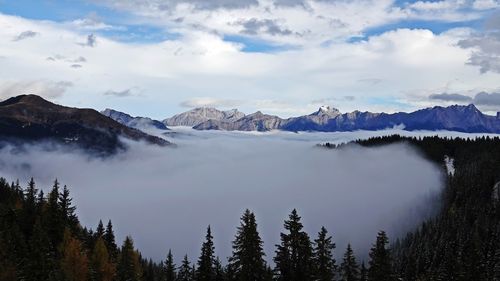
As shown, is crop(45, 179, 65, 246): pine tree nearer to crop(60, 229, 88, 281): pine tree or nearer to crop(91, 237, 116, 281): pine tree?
crop(91, 237, 116, 281): pine tree

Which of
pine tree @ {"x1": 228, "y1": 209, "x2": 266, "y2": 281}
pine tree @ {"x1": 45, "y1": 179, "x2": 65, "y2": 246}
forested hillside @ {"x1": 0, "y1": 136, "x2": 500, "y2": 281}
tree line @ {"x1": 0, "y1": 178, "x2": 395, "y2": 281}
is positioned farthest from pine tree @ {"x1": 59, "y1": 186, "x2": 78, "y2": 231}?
pine tree @ {"x1": 228, "y1": 209, "x2": 266, "y2": 281}

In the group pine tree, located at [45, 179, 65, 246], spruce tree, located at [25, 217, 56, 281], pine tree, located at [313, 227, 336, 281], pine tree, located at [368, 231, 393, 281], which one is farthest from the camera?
pine tree, located at [45, 179, 65, 246]

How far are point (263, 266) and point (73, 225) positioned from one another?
6590 centimetres

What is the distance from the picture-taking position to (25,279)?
7712 cm

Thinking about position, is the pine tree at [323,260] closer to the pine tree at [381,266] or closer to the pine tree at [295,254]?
the pine tree at [295,254]

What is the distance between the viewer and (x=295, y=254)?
54.8 m

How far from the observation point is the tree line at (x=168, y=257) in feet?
177

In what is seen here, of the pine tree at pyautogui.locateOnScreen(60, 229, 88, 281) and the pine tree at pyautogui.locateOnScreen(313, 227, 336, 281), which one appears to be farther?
the pine tree at pyautogui.locateOnScreen(60, 229, 88, 281)

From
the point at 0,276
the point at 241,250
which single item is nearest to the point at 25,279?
the point at 0,276

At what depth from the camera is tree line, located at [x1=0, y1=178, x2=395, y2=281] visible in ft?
177

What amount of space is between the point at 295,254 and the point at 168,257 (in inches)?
1765

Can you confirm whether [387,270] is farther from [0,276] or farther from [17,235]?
[17,235]

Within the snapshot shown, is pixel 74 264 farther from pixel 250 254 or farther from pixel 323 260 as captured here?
pixel 323 260

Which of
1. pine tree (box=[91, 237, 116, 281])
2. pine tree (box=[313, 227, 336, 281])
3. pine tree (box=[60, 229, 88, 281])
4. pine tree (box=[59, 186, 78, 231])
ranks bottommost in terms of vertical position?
pine tree (box=[91, 237, 116, 281])
